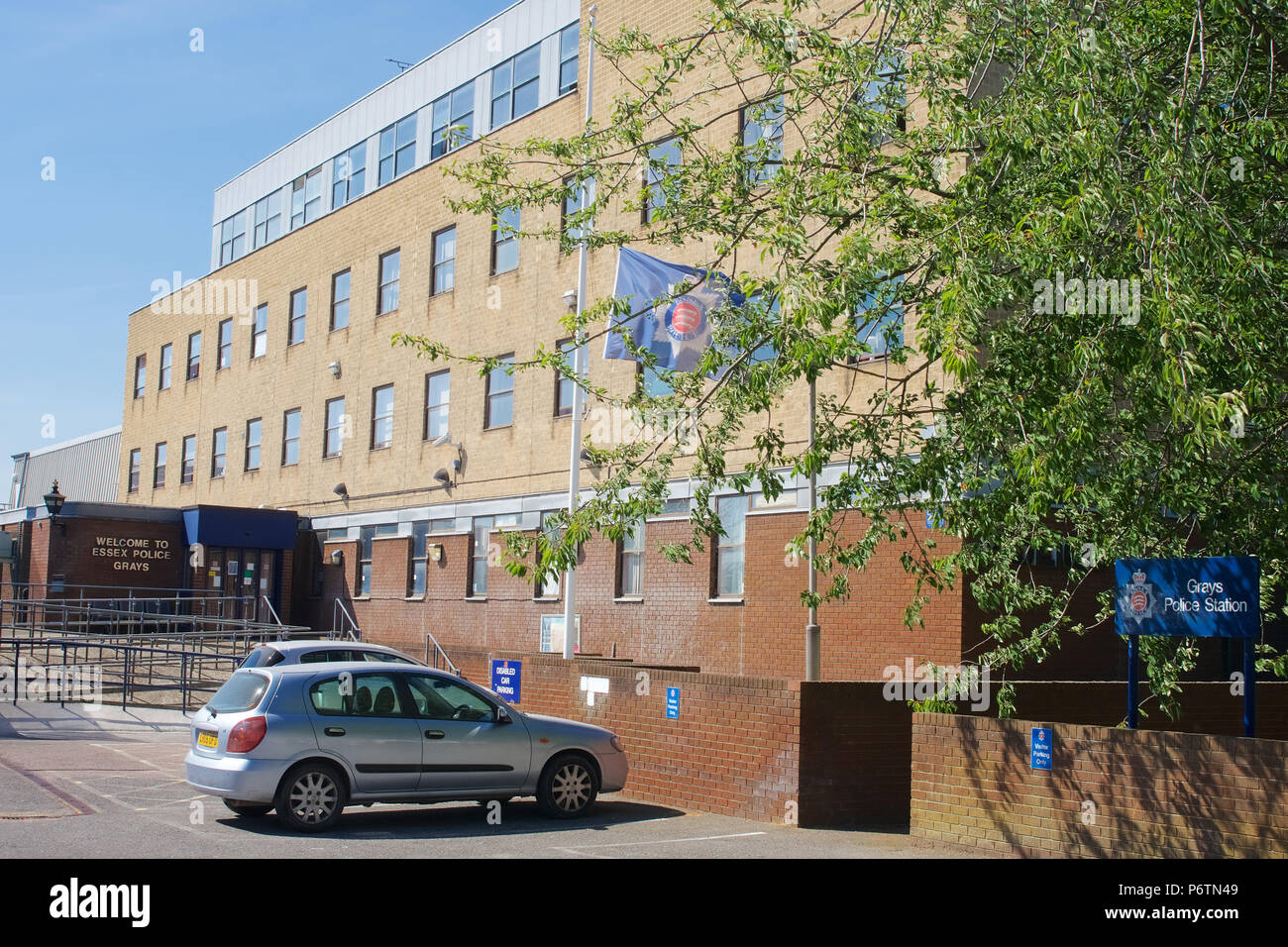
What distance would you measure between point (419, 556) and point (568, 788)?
18220mm

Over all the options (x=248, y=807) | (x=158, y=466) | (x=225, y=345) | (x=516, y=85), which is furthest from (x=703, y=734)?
(x=158, y=466)

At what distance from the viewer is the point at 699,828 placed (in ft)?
41.1

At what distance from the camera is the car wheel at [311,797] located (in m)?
10.9

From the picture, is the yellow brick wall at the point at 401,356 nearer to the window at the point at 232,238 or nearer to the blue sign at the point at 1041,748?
the window at the point at 232,238

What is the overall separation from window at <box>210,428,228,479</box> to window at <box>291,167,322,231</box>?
6.73m

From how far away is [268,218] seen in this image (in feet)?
134

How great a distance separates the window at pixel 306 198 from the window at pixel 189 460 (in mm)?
7779

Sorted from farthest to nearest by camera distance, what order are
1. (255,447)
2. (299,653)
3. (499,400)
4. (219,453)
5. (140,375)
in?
(140,375)
(219,453)
(255,447)
(499,400)
(299,653)

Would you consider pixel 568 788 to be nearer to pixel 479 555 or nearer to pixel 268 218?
pixel 479 555

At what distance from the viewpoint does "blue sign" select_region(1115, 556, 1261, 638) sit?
9.69 m

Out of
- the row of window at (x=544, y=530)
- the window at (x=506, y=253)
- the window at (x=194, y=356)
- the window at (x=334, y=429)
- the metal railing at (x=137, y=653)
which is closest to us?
the row of window at (x=544, y=530)

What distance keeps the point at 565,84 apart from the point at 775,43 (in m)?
17.8

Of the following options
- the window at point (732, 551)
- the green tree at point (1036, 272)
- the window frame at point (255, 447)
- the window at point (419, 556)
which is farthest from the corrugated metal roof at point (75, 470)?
the green tree at point (1036, 272)
